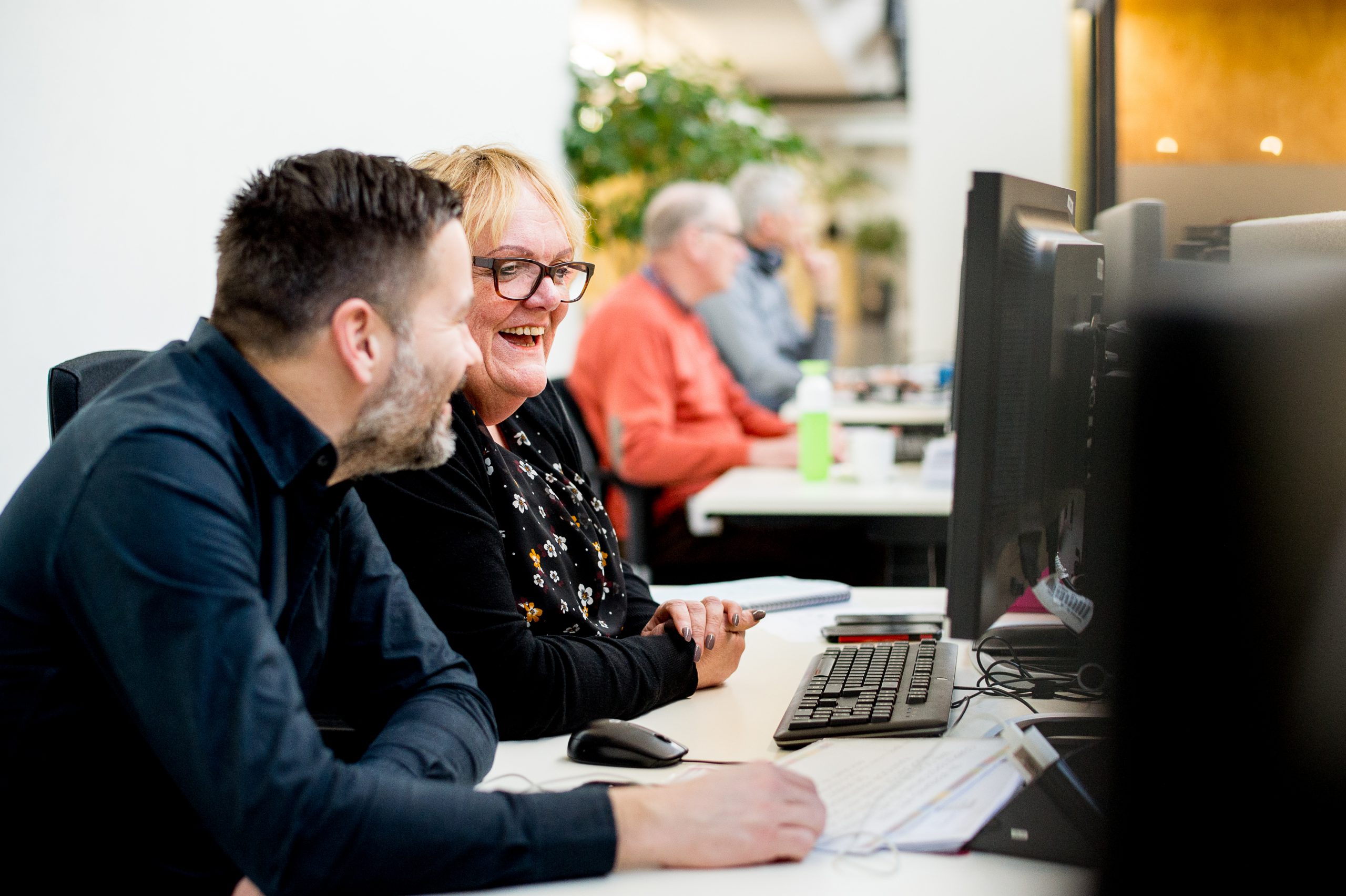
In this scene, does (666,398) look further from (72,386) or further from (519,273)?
(72,386)

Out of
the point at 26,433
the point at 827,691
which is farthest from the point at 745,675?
→ the point at 26,433

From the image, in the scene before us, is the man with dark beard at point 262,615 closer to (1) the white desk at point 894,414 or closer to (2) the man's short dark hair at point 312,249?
(2) the man's short dark hair at point 312,249

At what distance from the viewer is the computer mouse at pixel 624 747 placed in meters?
1.07

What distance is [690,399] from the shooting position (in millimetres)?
3146

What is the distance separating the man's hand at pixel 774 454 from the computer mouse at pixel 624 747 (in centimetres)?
202

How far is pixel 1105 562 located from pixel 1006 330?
0.34 m

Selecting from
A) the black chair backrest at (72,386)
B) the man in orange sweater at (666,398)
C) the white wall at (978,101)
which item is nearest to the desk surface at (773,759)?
the black chair backrest at (72,386)

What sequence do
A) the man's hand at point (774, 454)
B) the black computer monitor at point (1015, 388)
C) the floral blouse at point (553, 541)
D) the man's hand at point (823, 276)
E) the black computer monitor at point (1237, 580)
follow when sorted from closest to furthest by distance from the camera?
the black computer monitor at point (1237, 580), the black computer monitor at point (1015, 388), the floral blouse at point (553, 541), the man's hand at point (774, 454), the man's hand at point (823, 276)

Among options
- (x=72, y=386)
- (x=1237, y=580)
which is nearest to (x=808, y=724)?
(x=1237, y=580)

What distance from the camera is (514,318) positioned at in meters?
1.41

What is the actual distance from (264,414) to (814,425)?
80.0 inches

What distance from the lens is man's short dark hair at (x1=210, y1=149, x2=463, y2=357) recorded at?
0.85m

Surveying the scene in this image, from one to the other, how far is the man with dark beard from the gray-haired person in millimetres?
3187

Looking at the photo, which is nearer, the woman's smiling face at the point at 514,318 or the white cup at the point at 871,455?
the woman's smiling face at the point at 514,318
